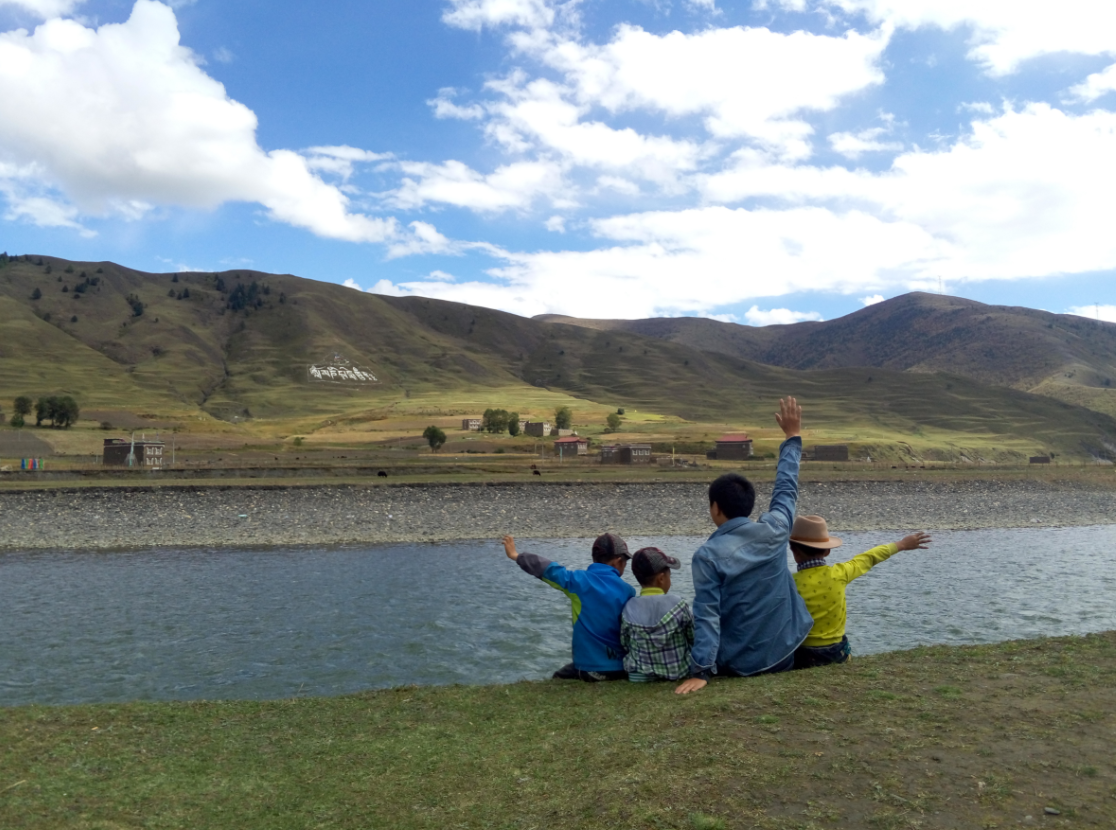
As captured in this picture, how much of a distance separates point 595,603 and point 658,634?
753mm

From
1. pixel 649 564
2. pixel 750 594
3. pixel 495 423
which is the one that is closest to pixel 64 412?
pixel 495 423

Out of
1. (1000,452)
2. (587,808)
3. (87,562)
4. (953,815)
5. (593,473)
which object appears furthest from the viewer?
Result: (1000,452)

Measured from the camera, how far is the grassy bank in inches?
193

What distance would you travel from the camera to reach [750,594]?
23.9 feet

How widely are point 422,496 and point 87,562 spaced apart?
16.8 metres

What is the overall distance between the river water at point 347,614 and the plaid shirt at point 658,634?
5372mm

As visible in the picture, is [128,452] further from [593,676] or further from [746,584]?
[746,584]

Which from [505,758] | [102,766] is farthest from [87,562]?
[505,758]

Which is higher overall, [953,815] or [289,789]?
[953,815]

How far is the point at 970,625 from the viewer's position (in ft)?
55.9

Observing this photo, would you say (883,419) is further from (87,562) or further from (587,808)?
(587,808)

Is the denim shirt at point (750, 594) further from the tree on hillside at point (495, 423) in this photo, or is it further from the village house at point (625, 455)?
the tree on hillside at point (495, 423)

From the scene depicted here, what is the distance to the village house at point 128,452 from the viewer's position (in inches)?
2414

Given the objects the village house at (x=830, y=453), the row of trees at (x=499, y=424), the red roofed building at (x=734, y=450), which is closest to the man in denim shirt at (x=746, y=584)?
the red roofed building at (x=734, y=450)
